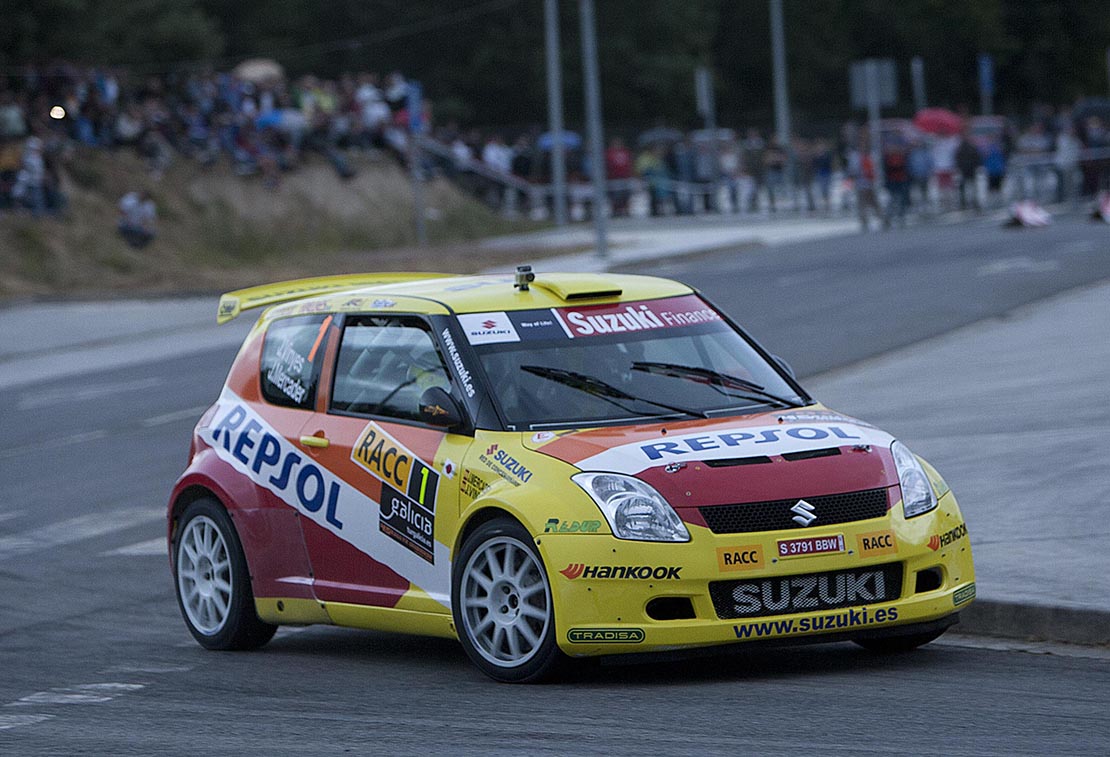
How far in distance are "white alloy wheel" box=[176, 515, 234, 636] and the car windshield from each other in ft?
5.59

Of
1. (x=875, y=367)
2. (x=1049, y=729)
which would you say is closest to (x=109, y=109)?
(x=875, y=367)

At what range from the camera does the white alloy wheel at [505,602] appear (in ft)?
23.4

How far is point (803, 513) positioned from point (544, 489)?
94cm

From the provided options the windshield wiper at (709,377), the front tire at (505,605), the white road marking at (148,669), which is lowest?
the white road marking at (148,669)

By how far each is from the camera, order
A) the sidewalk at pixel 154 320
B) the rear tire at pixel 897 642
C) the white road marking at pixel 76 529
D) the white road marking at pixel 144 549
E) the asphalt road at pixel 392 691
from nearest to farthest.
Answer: the asphalt road at pixel 392 691
the rear tire at pixel 897 642
the white road marking at pixel 144 549
the white road marking at pixel 76 529
the sidewalk at pixel 154 320

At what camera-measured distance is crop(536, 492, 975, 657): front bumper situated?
690cm

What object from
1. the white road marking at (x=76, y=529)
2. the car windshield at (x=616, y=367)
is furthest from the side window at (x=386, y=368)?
the white road marking at (x=76, y=529)

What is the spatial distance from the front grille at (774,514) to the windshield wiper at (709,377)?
40.3 inches

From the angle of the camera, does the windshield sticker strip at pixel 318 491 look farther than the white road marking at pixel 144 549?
No

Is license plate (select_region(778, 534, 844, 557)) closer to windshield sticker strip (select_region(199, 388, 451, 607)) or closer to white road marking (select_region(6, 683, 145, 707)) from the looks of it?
windshield sticker strip (select_region(199, 388, 451, 607))

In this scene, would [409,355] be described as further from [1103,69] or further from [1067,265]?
[1103,69]

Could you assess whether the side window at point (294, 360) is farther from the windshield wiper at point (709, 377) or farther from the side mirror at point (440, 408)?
the windshield wiper at point (709, 377)

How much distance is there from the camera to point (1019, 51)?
95812 mm

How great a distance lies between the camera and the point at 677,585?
22.6 ft
